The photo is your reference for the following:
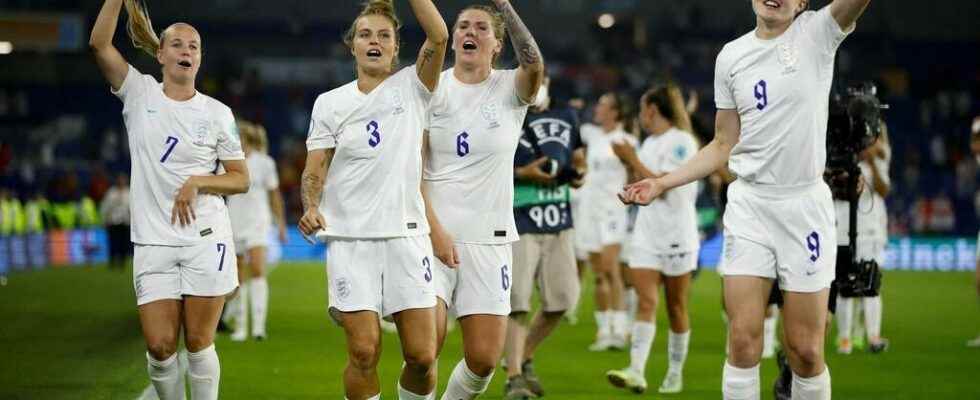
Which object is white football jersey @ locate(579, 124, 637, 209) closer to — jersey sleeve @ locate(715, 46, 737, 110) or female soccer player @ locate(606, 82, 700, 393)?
female soccer player @ locate(606, 82, 700, 393)

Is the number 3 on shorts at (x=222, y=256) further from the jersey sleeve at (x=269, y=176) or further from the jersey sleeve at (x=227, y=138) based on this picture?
the jersey sleeve at (x=269, y=176)

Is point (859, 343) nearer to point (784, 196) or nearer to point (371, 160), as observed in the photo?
point (784, 196)

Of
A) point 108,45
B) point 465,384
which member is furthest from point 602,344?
point 108,45

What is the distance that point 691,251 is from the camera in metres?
11.1

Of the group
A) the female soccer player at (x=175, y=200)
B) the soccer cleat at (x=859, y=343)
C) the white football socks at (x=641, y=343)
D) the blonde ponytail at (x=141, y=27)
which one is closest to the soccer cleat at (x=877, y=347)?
the soccer cleat at (x=859, y=343)

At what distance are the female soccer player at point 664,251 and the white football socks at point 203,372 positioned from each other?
3.67m

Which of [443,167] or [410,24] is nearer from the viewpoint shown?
[443,167]

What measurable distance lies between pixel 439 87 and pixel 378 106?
73cm

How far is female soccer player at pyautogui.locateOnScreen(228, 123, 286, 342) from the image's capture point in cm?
1519

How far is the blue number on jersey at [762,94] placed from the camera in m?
7.06

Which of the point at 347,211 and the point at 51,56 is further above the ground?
the point at 51,56

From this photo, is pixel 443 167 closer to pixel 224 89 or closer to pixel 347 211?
pixel 347 211

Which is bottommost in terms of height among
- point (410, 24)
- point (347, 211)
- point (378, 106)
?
point (347, 211)

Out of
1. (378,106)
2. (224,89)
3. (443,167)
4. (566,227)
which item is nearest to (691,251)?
(566,227)
